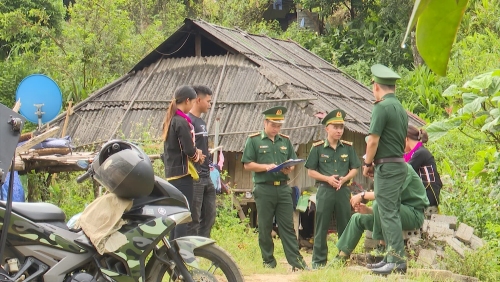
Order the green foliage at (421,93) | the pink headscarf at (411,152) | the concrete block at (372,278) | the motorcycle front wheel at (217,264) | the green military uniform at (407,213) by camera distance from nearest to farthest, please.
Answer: the motorcycle front wheel at (217,264), the concrete block at (372,278), the green military uniform at (407,213), the pink headscarf at (411,152), the green foliage at (421,93)

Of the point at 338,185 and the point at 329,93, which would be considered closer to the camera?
the point at 338,185

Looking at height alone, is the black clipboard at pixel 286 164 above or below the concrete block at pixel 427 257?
above

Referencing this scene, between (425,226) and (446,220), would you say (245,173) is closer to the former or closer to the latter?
(446,220)

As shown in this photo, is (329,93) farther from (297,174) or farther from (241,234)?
(241,234)

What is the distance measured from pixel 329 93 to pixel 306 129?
5.69 feet

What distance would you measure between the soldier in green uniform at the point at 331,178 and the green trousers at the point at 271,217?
24 cm

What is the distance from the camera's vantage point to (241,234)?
32.4 feet

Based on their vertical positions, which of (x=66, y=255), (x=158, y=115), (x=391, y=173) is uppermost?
(x=158, y=115)

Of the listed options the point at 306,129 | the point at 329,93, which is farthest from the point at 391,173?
the point at 329,93

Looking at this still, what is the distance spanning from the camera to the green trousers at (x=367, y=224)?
22.0 ft

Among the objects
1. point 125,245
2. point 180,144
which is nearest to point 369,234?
point 180,144

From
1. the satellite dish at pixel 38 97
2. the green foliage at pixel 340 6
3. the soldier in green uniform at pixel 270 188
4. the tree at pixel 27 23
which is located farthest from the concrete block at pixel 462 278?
the green foliage at pixel 340 6

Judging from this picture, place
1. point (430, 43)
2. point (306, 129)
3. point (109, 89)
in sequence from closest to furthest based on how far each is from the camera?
point (430, 43)
point (306, 129)
point (109, 89)

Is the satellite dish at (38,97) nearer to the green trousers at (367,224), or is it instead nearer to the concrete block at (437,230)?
the green trousers at (367,224)
